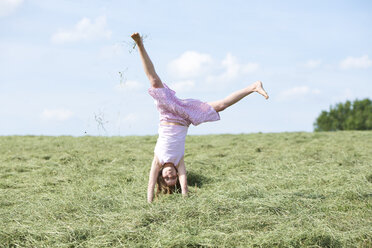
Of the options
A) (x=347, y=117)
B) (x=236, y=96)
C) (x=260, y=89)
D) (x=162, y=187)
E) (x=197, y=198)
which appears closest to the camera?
(x=197, y=198)

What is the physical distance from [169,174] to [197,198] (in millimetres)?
735

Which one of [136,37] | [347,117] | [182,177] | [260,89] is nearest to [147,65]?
[136,37]

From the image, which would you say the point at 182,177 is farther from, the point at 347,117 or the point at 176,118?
the point at 347,117

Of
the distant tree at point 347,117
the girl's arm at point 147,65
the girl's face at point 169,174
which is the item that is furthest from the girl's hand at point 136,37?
the distant tree at point 347,117

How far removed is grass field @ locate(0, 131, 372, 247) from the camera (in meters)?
3.53

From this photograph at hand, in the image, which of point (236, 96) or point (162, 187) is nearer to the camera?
point (236, 96)

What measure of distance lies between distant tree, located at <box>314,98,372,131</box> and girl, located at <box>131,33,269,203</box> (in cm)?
2763

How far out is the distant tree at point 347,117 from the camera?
1185 inches

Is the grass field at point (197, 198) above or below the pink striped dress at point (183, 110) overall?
below

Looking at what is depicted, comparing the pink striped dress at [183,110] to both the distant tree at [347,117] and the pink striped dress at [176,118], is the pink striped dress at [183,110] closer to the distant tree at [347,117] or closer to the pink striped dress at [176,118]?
the pink striped dress at [176,118]

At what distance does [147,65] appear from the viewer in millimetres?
4695

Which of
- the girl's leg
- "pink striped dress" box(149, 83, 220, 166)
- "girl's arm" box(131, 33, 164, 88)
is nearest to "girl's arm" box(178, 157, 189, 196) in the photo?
"pink striped dress" box(149, 83, 220, 166)

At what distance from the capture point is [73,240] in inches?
141

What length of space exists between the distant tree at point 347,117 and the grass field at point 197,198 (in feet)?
71.2
